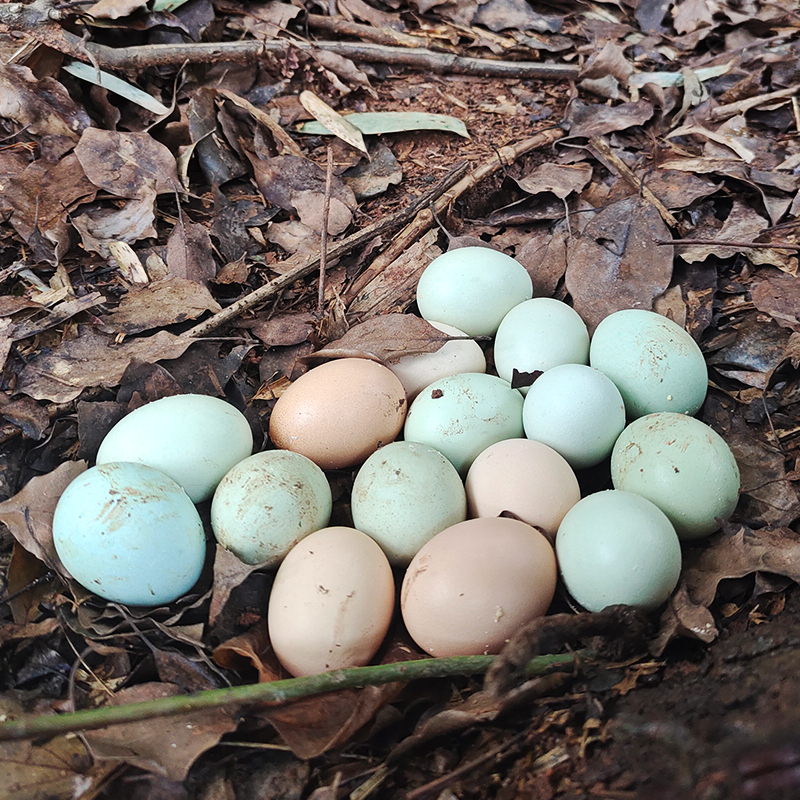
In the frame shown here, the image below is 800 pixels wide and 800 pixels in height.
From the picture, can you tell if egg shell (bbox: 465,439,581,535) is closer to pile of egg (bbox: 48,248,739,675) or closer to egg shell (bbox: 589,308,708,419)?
pile of egg (bbox: 48,248,739,675)

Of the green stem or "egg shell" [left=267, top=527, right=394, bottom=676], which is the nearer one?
the green stem

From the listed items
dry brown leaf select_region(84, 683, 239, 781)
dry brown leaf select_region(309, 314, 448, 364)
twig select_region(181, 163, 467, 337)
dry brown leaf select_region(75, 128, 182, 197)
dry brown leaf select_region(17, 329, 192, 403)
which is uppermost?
dry brown leaf select_region(75, 128, 182, 197)

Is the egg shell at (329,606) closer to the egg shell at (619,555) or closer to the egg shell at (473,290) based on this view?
the egg shell at (619,555)

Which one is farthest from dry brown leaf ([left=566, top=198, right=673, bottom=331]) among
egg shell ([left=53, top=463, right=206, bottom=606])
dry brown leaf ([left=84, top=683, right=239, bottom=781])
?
dry brown leaf ([left=84, top=683, right=239, bottom=781])

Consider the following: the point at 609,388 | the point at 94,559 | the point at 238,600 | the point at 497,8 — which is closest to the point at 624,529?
the point at 609,388

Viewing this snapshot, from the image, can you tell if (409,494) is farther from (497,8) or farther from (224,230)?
(497,8)

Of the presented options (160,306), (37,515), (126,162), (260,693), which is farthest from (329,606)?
(126,162)

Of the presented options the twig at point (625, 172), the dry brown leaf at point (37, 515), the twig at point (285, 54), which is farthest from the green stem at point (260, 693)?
the twig at point (285, 54)
